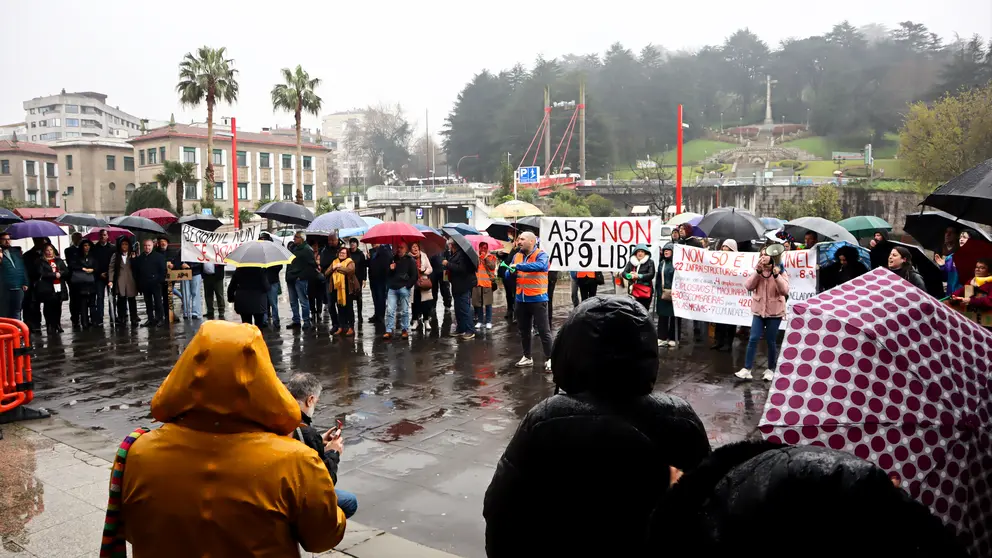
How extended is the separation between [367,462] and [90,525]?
2.10 m

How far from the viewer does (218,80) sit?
139 feet

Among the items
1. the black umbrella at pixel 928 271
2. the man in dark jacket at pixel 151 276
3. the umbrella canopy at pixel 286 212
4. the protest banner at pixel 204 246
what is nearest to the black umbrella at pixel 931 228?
the black umbrella at pixel 928 271

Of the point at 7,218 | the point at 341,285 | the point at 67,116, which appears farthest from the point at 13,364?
the point at 67,116

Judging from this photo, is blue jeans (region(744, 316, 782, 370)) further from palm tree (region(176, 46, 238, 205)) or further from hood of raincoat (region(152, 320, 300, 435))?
palm tree (region(176, 46, 238, 205))

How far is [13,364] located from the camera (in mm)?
7250

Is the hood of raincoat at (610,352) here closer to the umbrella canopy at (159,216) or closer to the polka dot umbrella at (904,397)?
the polka dot umbrella at (904,397)

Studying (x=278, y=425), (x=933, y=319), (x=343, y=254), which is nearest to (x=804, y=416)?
(x=933, y=319)

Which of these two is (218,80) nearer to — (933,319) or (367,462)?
(367,462)

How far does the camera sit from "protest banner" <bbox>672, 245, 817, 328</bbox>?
35.1ft

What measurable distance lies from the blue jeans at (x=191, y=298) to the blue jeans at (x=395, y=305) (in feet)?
16.8

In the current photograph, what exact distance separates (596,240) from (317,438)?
30.2 ft

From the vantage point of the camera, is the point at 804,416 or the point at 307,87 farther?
the point at 307,87

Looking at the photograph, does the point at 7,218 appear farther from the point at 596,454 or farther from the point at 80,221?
the point at 596,454

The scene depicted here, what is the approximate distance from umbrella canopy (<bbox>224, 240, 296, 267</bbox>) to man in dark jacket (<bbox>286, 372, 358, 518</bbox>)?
816 centimetres
